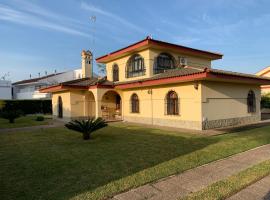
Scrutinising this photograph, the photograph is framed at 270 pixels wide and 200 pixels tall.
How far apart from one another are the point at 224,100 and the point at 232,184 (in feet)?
33.2

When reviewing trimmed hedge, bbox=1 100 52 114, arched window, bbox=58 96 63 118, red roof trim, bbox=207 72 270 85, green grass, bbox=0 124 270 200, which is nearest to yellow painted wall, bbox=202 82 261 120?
red roof trim, bbox=207 72 270 85

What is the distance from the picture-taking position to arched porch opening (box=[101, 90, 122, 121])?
66.9 feet

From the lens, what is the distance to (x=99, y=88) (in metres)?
18.1

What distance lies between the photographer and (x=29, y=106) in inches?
1210

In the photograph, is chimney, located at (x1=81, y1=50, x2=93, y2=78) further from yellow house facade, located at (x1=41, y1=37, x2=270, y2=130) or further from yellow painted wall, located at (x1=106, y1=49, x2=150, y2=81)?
yellow painted wall, located at (x1=106, y1=49, x2=150, y2=81)

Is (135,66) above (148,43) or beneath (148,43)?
beneath

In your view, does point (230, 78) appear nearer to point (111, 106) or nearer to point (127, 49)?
point (127, 49)

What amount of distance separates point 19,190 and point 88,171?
165cm

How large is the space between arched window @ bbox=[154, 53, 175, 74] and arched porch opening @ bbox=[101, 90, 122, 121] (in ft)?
Result: 17.5

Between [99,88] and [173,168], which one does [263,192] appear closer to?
[173,168]

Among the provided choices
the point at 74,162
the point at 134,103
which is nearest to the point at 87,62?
the point at 134,103

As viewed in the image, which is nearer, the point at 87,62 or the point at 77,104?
the point at 77,104

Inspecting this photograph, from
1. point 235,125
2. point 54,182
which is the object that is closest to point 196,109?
point 235,125

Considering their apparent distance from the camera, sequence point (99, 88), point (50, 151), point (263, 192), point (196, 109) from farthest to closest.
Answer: point (99, 88) < point (196, 109) < point (50, 151) < point (263, 192)
